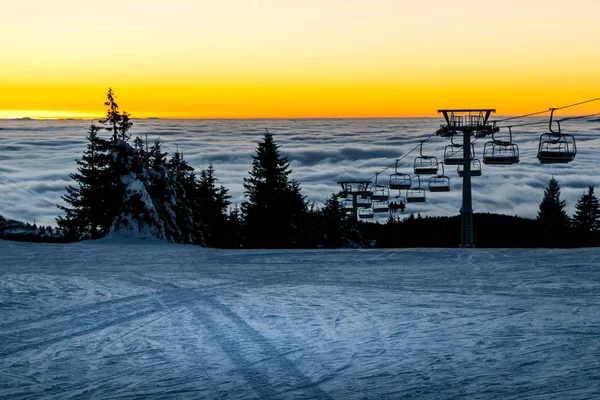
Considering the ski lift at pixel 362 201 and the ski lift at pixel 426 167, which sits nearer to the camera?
the ski lift at pixel 426 167

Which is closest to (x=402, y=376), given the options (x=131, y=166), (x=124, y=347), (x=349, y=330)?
(x=349, y=330)

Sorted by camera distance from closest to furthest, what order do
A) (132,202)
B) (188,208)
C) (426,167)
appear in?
1. (132,202)
2. (426,167)
3. (188,208)

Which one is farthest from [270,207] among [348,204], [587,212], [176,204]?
[587,212]

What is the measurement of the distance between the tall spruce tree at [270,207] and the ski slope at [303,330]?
1296 inches

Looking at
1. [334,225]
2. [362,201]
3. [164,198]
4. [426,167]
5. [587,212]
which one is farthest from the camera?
[587,212]

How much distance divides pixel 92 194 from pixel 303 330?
4898 cm

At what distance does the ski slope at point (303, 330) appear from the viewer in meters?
8.06

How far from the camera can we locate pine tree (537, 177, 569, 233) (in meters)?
113

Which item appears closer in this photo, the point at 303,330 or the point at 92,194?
the point at 303,330

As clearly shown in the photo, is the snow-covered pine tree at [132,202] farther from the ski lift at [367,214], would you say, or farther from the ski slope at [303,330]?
the ski lift at [367,214]

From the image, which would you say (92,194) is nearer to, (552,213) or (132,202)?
(132,202)

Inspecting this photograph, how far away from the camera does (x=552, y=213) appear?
4594 inches

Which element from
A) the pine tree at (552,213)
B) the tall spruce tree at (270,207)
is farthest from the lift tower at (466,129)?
the pine tree at (552,213)

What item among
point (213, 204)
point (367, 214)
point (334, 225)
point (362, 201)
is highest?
point (213, 204)
